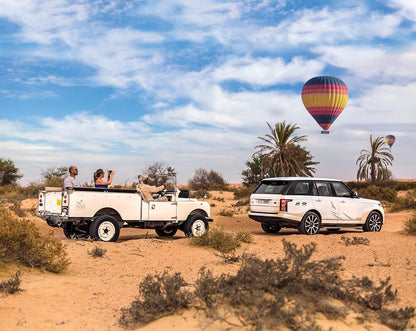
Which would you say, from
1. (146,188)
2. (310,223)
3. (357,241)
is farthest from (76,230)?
(357,241)

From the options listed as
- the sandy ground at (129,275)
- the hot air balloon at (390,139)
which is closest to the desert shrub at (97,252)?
the sandy ground at (129,275)

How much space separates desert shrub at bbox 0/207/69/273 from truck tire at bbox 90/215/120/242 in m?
2.91

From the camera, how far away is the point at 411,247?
12500 millimetres

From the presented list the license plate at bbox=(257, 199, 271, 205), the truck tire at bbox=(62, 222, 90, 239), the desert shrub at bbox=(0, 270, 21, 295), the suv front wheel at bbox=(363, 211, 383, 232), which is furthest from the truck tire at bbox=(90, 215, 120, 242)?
the suv front wheel at bbox=(363, 211, 383, 232)

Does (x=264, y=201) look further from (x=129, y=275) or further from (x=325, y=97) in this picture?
(x=325, y=97)

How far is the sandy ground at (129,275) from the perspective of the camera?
6.34m

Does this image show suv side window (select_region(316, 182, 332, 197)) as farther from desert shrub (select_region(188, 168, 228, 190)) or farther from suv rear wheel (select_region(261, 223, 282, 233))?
desert shrub (select_region(188, 168, 228, 190))

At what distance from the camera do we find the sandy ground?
6.34 m

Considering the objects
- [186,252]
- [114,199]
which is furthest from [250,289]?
[114,199]

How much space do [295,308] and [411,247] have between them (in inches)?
328

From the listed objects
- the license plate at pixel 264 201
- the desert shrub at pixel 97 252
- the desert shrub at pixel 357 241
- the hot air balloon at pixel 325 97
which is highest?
the hot air balloon at pixel 325 97

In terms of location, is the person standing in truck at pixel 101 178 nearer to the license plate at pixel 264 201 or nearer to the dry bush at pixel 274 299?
the license plate at pixel 264 201

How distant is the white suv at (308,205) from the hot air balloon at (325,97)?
22285mm

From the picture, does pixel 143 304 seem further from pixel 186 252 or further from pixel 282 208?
pixel 282 208
